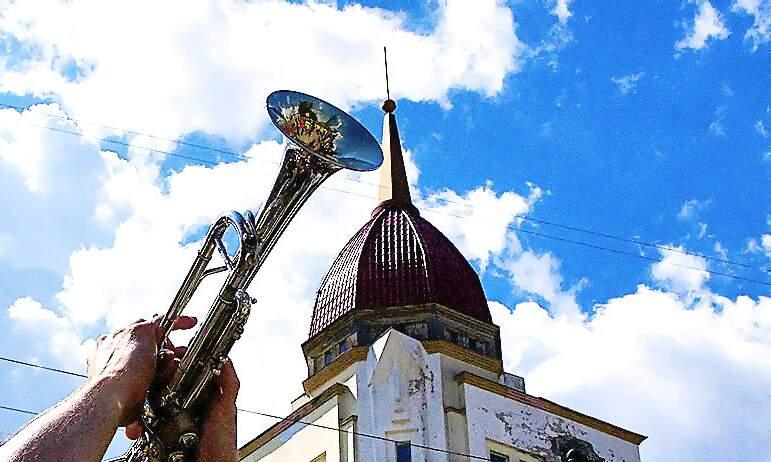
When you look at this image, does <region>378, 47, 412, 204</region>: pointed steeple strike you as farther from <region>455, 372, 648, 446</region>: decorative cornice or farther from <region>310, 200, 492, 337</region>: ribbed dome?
<region>455, 372, 648, 446</region>: decorative cornice

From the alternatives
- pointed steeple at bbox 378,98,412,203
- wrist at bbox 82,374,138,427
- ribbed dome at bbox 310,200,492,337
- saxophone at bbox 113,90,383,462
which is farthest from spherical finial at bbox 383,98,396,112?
wrist at bbox 82,374,138,427

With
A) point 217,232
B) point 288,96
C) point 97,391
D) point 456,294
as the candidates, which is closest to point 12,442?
point 97,391

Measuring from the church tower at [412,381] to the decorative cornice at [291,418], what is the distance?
27mm

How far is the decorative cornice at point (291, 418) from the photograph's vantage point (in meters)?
24.4

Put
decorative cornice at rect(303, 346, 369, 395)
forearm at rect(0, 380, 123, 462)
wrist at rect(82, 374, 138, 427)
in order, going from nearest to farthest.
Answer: forearm at rect(0, 380, 123, 462) < wrist at rect(82, 374, 138, 427) < decorative cornice at rect(303, 346, 369, 395)

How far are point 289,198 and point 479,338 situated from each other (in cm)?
1821

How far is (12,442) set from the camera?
5.91 meters

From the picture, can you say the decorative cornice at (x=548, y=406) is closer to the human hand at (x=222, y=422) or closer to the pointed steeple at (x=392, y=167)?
the pointed steeple at (x=392, y=167)

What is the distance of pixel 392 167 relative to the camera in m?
30.0

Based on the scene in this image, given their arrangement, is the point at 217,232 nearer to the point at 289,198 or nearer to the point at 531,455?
the point at 289,198

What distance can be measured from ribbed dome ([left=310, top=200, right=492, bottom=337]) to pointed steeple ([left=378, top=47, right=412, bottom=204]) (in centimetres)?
121

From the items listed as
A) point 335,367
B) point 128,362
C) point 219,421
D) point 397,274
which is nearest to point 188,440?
point 219,421

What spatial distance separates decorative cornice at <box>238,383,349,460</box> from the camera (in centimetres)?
2436

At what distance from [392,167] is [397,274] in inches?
186
